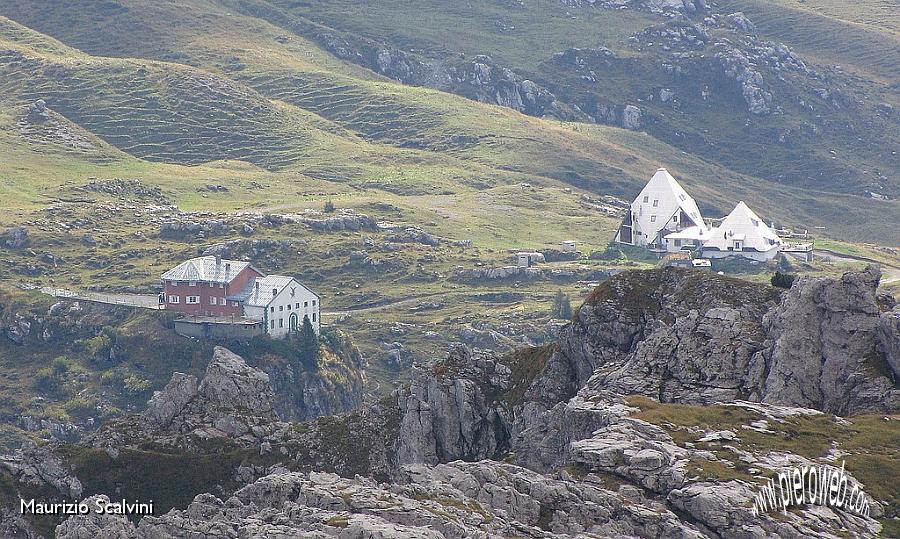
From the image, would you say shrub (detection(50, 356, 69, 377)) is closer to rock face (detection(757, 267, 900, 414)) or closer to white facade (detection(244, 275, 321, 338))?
white facade (detection(244, 275, 321, 338))

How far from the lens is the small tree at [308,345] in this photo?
192625 mm

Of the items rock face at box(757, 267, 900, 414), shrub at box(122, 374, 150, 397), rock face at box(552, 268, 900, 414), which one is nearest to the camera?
rock face at box(757, 267, 900, 414)

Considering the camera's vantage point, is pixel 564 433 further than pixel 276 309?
No

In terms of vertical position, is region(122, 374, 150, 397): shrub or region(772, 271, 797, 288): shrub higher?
region(772, 271, 797, 288): shrub

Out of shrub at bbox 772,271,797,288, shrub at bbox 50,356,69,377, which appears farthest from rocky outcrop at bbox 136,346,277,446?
shrub at bbox 50,356,69,377

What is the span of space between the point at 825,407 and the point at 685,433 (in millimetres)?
13406

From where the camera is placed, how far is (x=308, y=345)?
194 m

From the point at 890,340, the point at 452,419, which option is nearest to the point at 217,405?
the point at 452,419

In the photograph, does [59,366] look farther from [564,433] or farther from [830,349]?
[830,349]

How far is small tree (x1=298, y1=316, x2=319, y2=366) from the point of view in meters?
193

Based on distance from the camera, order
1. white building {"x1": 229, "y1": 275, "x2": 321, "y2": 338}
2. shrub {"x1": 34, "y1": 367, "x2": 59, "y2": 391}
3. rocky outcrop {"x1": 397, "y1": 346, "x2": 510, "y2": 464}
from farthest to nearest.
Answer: white building {"x1": 229, "y1": 275, "x2": 321, "y2": 338}
shrub {"x1": 34, "y1": 367, "x2": 59, "y2": 391}
rocky outcrop {"x1": 397, "y1": 346, "x2": 510, "y2": 464}

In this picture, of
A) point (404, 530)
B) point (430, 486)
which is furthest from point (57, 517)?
point (404, 530)

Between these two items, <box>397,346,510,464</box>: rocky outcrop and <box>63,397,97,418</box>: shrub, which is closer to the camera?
<box>397,346,510,464</box>: rocky outcrop

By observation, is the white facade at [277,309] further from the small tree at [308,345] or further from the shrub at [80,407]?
the shrub at [80,407]
